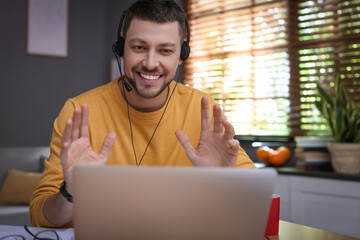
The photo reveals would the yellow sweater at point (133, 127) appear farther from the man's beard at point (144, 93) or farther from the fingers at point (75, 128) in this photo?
the fingers at point (75, 128)

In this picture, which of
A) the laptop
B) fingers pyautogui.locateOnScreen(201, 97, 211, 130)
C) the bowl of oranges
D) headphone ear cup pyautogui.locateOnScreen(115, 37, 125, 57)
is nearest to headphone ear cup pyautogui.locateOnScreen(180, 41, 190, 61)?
headphone ear cup pyautogui.locateOnScreen(115, 37, 125, 57)

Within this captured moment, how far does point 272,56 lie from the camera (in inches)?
120

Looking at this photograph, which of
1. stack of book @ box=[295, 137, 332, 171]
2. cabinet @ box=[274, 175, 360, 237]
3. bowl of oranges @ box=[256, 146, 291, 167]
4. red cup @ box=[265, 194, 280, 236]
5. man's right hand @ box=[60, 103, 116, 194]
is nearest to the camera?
Answer: man's right hand @ box=[60, 103, 116, 194]

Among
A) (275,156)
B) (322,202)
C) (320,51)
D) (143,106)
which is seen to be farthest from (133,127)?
(320,51)

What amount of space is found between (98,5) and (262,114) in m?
2.20

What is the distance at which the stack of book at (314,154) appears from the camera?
2451 millimetres

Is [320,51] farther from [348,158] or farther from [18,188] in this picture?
[18,188]

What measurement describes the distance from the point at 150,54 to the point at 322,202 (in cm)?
147

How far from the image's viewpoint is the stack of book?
2.45 meters

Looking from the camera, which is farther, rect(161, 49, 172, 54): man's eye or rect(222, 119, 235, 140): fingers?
rect(161, 49, 172, 54): man's eye

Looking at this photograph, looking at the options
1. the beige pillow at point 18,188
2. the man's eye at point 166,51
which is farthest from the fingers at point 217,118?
the beige pillow at point 18,188

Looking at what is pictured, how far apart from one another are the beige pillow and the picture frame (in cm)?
132

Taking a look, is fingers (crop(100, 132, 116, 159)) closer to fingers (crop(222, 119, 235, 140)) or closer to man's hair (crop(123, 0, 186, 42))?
fingers (crop(222, 119, 235, 140))

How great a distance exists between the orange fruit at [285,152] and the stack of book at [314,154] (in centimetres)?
20
